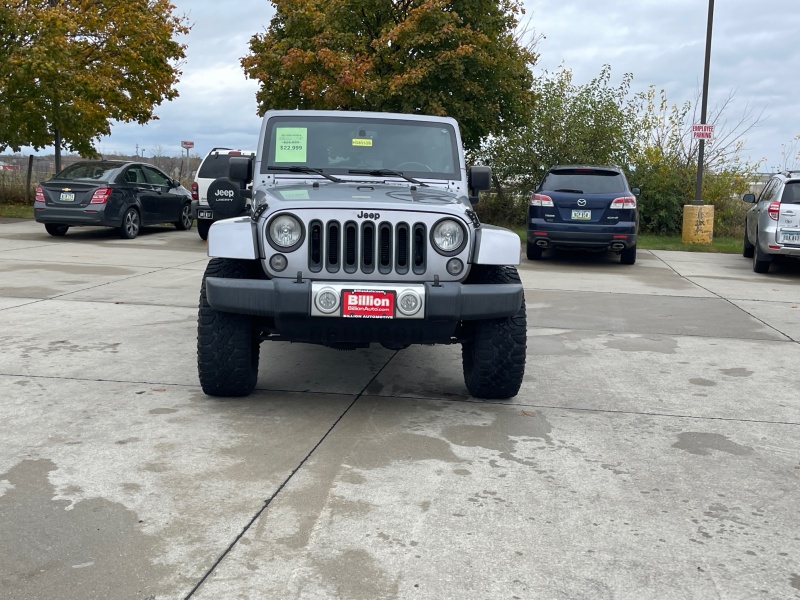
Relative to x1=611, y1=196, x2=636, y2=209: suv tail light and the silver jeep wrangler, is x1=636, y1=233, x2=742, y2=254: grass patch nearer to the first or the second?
x1=611, y1=196, x2=636, y2=209: suv tail light

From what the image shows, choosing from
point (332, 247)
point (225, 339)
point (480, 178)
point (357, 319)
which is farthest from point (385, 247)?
point (480, 178)

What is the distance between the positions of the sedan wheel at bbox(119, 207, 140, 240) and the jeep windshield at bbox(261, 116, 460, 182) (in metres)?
11.9

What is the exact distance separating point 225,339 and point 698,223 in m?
17.3

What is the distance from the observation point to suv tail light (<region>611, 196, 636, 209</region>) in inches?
584

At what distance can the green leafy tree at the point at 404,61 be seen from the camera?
1973 cm

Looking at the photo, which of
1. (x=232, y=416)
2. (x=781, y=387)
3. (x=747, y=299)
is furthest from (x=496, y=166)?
(x=232, y=416)

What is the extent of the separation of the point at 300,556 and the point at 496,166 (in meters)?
20.9

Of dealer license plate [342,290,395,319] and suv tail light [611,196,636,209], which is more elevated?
suv tail light [611,196,636,209]

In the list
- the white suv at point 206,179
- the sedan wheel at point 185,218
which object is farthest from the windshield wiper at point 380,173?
the sedan wheel at point 185,218

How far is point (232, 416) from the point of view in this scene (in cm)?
529

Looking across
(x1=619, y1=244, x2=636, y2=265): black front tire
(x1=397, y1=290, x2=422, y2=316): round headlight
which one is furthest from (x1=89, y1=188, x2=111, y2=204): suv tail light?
(x1=397, y1=290, x2=422, y2=316): round headlight

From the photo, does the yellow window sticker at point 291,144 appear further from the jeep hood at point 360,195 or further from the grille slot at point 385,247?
the grille slot at point 385,247

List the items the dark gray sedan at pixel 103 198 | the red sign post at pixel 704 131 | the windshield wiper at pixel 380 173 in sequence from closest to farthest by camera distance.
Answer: the windshield wiper at pixel 380 173, the dark gray sedan at pixel 103 198, the red sign post at pixel 704 131

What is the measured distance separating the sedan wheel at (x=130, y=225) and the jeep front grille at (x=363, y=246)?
44.7ft
